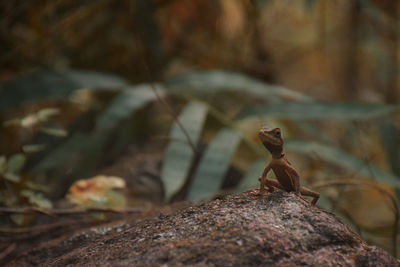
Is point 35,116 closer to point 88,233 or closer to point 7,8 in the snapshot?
point 88,233

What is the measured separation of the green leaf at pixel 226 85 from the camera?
287cm

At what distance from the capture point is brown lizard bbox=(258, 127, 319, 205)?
1325 millimetres

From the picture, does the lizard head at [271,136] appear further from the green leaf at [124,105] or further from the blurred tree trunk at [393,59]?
the blurred tree trunk at [393,59]

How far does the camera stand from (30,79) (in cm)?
280

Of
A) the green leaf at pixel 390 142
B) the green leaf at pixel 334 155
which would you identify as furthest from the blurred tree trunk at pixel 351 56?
the green leaf at pixel 334 155

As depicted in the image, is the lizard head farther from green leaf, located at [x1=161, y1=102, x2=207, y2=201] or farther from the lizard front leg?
green leaf, located at [x1=161, y1=102, x2=207, y2=201]

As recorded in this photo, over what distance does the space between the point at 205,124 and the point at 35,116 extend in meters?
1.26

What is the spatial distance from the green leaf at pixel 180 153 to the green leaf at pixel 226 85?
0.26 meters

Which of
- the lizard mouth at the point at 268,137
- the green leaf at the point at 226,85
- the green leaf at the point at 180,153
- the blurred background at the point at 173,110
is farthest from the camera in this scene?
the green leaf at the point at 226,85

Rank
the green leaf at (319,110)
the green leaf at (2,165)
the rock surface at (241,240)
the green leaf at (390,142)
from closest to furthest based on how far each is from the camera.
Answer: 1. the rock surface at (241,240)
2. the green leaf at (2,165)
3. the green leaf at (319,110)
4. the green leaf at (390,142)

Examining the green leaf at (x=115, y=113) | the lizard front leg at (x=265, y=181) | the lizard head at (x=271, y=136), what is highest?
the green leaf at (x=115, y=113)

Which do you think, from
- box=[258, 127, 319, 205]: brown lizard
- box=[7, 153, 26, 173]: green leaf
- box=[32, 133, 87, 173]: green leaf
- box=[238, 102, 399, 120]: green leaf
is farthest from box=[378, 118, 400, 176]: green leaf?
box=[7, 153, 26, 173]: green leaf

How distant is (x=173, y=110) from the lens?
2400 millimetres

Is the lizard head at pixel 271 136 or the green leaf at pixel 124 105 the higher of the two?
the green leaf at pixel 124 105
